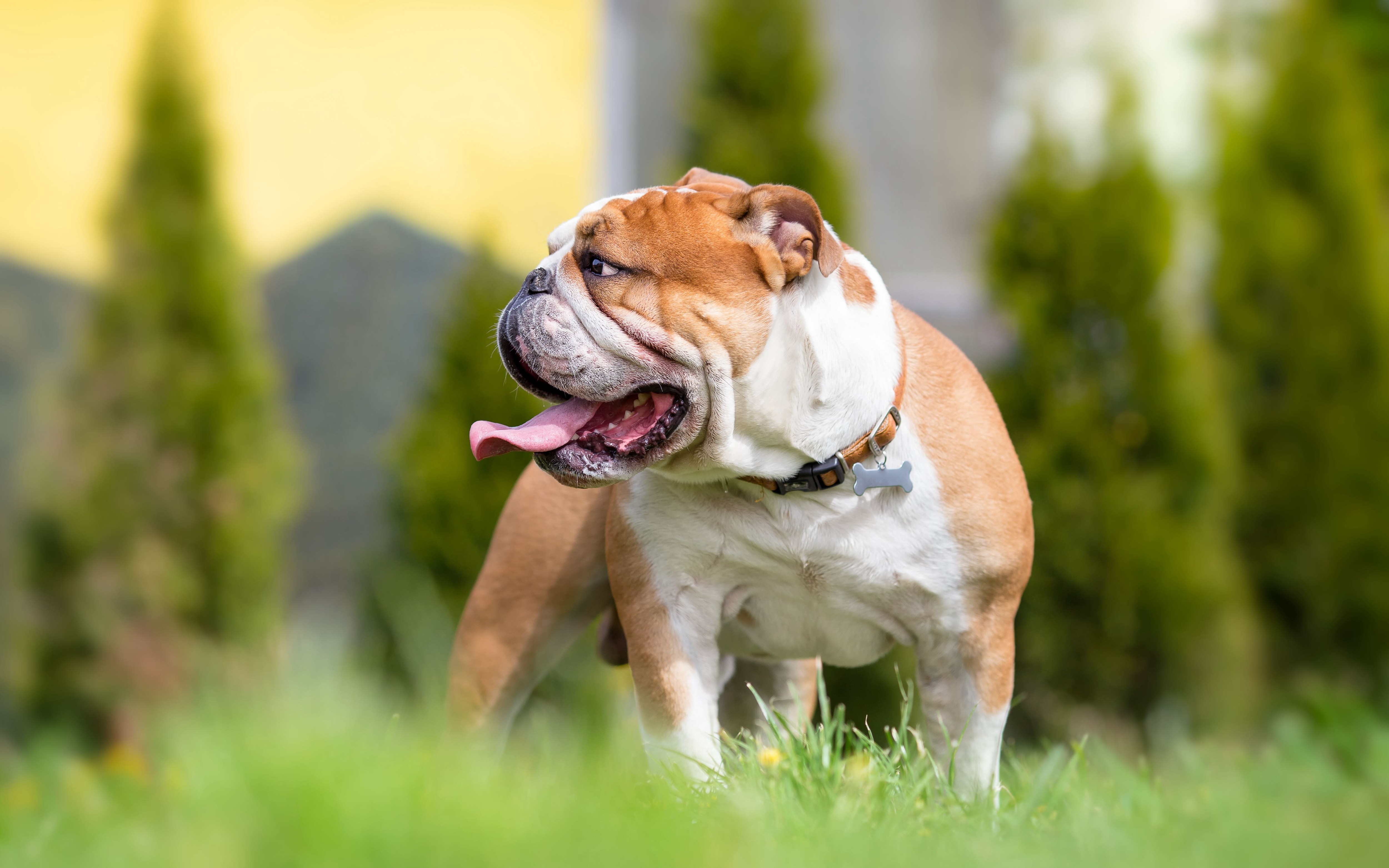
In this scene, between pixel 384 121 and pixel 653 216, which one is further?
pixel 384 121

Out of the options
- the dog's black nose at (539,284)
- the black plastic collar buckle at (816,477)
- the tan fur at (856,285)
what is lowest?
the black plastic collar buckle at (816,477)

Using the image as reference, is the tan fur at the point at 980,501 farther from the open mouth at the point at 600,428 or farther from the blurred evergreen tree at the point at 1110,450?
the blurred evergreen tree at the point at 1110,450

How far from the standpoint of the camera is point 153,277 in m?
6.25

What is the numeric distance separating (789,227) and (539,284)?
53cm

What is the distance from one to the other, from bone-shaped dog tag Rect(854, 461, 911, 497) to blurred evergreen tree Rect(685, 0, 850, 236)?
3510mm

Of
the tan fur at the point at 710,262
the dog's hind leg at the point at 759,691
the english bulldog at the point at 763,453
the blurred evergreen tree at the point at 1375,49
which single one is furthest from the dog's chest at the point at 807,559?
the blurred evergreen tree at the point at 1375,49

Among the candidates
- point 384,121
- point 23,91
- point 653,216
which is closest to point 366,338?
point 384,121

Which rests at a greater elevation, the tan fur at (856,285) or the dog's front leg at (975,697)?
the tan fur at (856,285)

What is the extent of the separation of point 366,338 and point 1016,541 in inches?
205

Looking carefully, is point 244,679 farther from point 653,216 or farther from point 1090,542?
point 1090,542

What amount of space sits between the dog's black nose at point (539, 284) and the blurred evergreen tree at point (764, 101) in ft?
11.4

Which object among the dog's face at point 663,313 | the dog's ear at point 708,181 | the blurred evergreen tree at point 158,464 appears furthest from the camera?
the blurred evergreen tree at point 158,464

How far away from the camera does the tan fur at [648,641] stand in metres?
2.67

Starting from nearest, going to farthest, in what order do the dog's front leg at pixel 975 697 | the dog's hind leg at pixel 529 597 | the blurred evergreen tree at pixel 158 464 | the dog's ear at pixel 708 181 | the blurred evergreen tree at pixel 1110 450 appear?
the dog's front leg at pixel 975 697 → the dog's ear at pixel 708 181 → the dog's hind leg at pixel 529 597 → the blurred evergreen tree at pixel 1110 450 → the blurred evergreen tree at pixel 158 464
